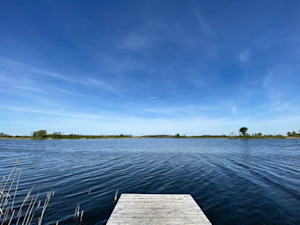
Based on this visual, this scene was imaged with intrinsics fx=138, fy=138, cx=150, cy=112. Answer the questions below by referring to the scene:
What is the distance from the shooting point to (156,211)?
Result: 6.96m

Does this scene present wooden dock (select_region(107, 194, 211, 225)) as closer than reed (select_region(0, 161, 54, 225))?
Yes

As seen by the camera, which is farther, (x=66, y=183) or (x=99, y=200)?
(x=66, y=183)

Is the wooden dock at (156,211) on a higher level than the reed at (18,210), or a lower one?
higher

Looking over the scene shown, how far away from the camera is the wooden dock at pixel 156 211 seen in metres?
6.10

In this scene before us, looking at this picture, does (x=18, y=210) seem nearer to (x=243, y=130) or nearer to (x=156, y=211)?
(x=156, y=211)

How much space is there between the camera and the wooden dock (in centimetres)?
610

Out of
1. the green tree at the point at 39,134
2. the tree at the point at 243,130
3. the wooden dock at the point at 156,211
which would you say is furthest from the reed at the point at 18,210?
the tree at the point at 243,130

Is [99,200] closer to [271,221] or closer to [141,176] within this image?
[141,176]

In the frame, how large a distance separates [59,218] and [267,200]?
48.0 feet

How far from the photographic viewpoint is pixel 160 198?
27.5 ft

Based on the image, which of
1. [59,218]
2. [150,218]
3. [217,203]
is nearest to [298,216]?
[217,203]

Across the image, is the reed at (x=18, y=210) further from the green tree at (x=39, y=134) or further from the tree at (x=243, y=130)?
the tree at (x=243, y=130)

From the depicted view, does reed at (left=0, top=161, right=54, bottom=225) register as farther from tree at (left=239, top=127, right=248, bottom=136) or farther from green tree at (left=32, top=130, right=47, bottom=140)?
tree at (left=239, top=127, right=248, bottom=136)

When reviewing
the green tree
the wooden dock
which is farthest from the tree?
the green tree
